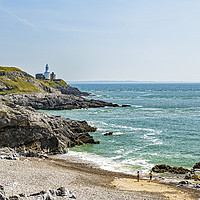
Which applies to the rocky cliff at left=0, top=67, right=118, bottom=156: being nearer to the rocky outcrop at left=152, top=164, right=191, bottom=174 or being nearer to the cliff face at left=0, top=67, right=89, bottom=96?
the rocky outcrop at left=152, top=164, right=191, bottom=174

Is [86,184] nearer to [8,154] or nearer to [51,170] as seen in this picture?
[51,170]

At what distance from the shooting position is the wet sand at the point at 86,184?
22361 mm

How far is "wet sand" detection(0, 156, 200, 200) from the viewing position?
73.4 ft

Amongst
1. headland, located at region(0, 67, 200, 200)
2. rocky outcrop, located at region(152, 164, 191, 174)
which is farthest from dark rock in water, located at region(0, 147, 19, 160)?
rocky outcrop, located at region(152, 164, 191, 174)

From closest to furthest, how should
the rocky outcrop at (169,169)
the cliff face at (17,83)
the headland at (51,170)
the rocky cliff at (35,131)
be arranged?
the headland at (51,170)
the rocky outcrop at (169,169)
the rocky cliff at (35,131)
the cliff face at (17,83)

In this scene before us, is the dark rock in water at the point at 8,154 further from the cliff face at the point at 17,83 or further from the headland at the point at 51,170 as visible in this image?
the cliff face at the point at 17,83

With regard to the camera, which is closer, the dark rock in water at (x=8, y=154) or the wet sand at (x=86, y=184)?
the wet sand at (x=86, y=184)

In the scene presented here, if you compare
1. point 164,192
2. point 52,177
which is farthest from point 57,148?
point 164,192

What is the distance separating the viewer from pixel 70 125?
58.4 metres

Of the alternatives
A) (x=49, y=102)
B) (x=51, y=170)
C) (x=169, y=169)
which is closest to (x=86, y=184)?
(x=51, y=170)

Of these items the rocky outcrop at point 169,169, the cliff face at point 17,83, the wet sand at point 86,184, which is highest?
the cliff face at point 17,83

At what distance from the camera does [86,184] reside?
86.1ft

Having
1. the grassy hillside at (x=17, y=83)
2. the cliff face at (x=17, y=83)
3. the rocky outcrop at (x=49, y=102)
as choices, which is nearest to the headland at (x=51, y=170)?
the rocky outcrop at (x=49, y=102)

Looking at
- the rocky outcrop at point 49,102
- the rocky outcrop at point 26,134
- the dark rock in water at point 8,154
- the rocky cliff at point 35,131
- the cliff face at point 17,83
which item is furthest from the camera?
the cliff face at point 17,83
